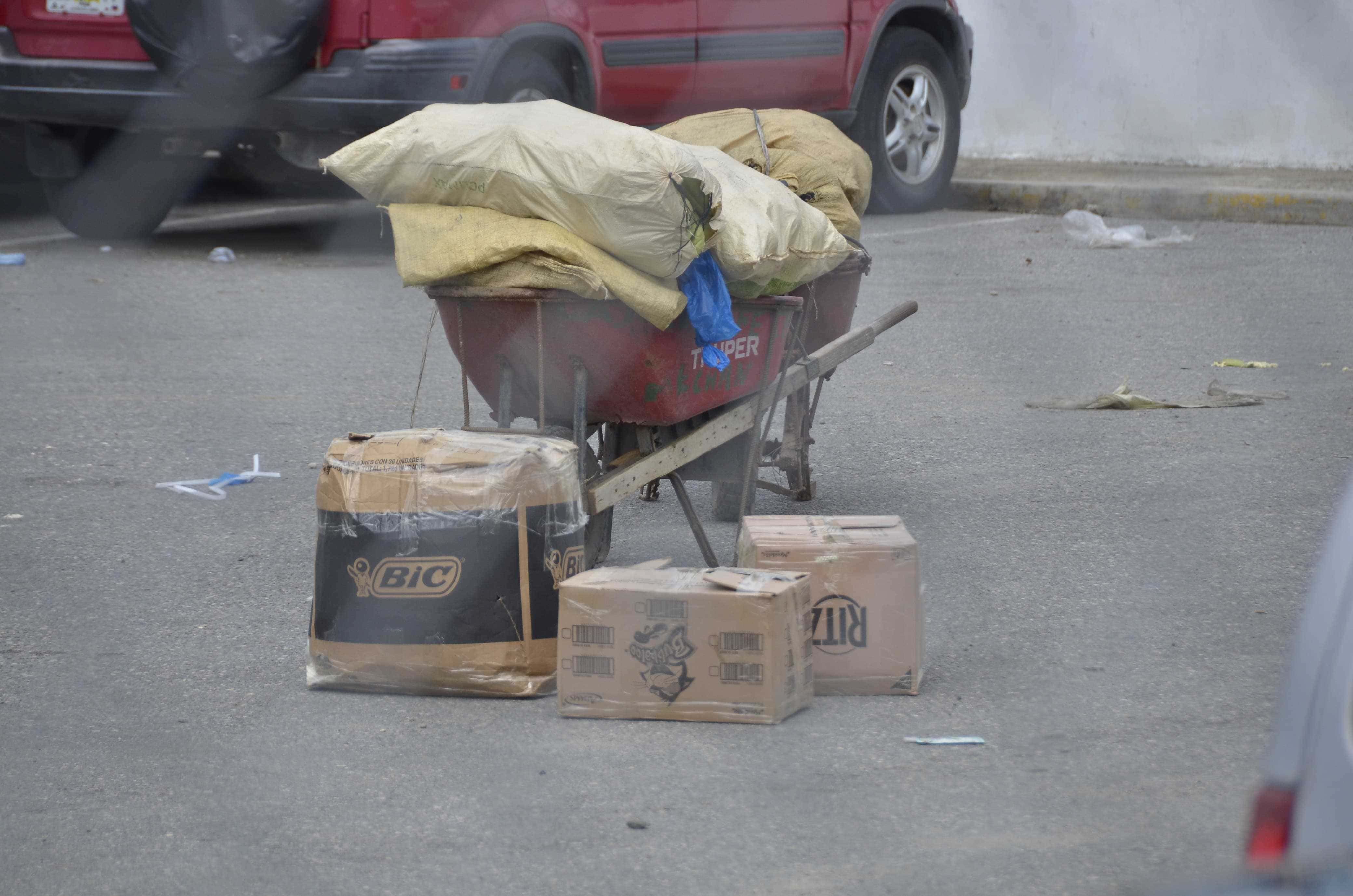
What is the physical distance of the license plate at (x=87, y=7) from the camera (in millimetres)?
7867

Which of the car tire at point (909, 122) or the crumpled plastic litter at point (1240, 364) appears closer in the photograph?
the crumpled plastic litter at point (1240, 364)

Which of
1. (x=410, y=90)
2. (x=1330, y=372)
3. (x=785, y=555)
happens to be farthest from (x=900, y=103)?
(x=785, y=555)

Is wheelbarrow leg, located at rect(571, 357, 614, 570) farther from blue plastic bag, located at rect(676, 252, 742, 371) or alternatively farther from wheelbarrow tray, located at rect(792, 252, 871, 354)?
wheelbarrow tray, located at rect(792, 252, 871, 354)

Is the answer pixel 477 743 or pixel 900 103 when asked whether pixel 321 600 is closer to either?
pixel 477 743

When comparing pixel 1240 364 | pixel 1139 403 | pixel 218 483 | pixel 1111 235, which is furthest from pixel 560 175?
pixel 1111 235

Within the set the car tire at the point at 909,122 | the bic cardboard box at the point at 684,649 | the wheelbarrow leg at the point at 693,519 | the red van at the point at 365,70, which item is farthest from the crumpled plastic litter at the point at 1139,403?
the car tire at the point at 909,122

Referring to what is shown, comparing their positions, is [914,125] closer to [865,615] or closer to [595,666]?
[865,615]

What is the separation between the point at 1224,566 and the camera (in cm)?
421

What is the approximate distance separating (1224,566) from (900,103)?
6.54 meters

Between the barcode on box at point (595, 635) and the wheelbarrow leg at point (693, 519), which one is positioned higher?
the wheelbarrow leg at point (693, 519)

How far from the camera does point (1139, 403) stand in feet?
19.8

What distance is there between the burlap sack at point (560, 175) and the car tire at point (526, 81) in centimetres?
452

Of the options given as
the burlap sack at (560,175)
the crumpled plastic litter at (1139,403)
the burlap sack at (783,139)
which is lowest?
the crumpled plastic litter at (1139,403)

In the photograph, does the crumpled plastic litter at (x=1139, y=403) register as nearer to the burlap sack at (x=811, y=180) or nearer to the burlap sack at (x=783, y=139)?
the burlap sack at (x=783, y=139)
